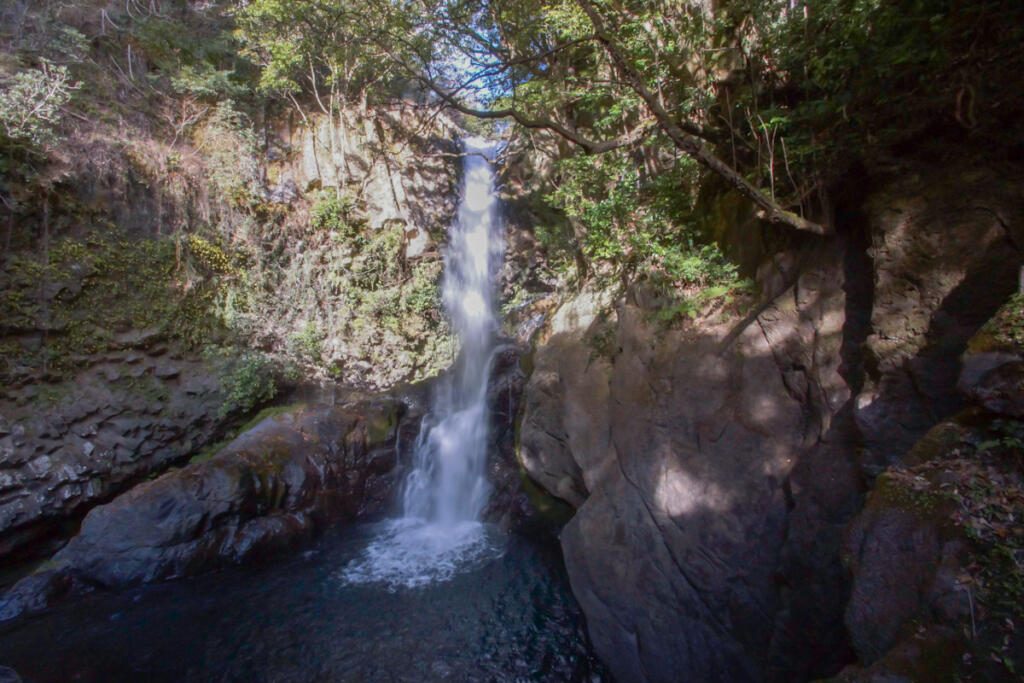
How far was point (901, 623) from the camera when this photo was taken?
2.78 meters

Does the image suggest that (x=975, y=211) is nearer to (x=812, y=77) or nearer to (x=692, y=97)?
(x=812, y=77)

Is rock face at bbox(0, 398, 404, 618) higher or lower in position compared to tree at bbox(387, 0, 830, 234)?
lower

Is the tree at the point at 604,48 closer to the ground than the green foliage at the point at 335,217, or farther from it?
farther from it

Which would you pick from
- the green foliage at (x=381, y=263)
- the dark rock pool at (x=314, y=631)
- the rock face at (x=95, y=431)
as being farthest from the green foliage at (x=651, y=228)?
the rock face at (x=95, y=431)

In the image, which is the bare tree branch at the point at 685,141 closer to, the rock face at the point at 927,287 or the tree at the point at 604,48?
the tree at the point at 604,48

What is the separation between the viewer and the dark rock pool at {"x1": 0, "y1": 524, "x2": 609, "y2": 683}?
217 inches

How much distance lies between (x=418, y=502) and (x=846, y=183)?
8899mm

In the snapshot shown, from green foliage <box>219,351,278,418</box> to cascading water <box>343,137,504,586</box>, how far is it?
3.89 m

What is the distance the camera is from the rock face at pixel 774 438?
12.3 ft

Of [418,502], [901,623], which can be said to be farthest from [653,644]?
[418,502]

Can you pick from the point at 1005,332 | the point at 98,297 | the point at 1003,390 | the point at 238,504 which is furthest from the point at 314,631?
the point at 98,297

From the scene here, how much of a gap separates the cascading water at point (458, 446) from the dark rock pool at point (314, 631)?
55 cm

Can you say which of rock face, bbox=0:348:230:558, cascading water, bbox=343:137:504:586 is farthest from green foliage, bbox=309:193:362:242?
rock face, bbox=0:348:230:558

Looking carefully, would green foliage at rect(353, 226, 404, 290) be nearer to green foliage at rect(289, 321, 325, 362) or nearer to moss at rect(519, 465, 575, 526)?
green foliage at rect(289, 321, 325, 362)
